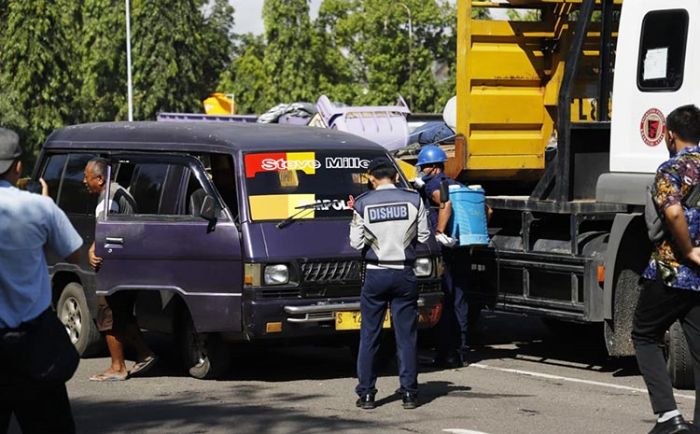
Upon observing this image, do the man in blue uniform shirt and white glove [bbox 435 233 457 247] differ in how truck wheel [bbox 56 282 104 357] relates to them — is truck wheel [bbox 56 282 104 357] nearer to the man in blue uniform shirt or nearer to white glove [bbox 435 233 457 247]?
white glove [bbox 435 233 457 247]

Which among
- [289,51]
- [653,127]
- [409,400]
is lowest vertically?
[409,400]

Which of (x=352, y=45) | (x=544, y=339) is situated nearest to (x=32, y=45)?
(x=352, y=45)

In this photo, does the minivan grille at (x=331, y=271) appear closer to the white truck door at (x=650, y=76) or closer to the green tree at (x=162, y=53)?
the white truck door at (x=650, y=76)

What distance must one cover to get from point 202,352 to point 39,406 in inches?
204

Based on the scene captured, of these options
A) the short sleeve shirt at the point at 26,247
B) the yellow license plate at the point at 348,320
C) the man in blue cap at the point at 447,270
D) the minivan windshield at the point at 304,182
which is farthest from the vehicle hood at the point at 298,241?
the short sleeve shirt at the point at 26,247

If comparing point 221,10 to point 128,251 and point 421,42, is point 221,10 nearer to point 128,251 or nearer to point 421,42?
point 421,42

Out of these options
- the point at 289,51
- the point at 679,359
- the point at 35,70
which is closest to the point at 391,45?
the point at 289,51

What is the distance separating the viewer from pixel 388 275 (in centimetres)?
948

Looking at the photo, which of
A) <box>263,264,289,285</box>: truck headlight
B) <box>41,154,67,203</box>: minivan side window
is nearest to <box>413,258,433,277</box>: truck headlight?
<box>263,264,289,285</box>: truck headlight

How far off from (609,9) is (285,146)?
289 centimetres

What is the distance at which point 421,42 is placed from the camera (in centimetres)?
6838

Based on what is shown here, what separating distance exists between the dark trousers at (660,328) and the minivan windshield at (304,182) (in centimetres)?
363

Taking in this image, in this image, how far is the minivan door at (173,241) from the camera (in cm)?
1058

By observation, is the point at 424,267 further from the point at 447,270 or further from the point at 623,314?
the point at 623,314
